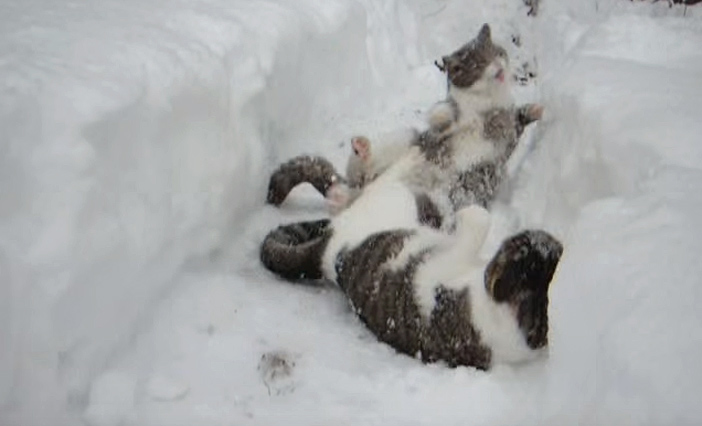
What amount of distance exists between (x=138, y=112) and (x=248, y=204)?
1.03 meters

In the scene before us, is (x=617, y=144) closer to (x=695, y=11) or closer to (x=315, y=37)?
(x=315, y=37)

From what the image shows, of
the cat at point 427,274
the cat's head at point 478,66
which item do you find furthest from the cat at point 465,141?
the cat at point 427,274

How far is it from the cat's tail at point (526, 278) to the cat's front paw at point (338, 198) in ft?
3.60

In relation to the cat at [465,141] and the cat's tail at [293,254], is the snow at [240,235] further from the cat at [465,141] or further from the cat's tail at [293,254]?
the cat at [465,141]

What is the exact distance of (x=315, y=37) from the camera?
4668 mm

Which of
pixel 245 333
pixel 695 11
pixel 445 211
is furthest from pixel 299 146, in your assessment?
pixel 695 11

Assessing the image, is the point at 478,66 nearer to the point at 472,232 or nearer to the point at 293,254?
the point at 472,232

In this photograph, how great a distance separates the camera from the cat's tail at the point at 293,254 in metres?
3.40

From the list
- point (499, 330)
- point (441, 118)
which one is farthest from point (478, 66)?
point (499, 330)

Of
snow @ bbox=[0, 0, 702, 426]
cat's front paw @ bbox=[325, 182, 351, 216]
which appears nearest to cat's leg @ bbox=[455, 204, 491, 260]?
snow @ bbox=[0, 0, 702, 426]

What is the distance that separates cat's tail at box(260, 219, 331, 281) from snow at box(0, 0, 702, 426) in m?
0.09

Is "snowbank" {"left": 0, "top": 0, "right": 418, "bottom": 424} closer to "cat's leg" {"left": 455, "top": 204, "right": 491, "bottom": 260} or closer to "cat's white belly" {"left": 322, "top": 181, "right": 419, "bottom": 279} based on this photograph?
"cat's white belly" {"left": 322, "top": 181, "right": 419, "bottom": 279}

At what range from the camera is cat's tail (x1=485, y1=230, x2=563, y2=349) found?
109 inches

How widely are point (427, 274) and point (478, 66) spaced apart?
1.65m
